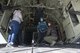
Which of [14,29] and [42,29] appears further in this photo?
[42,29]

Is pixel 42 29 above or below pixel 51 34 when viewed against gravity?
above

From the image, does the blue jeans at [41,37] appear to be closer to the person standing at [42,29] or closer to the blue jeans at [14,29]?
the person standing at [42,29]

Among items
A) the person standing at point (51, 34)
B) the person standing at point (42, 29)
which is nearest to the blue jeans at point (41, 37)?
the person standing at point (42, 29)

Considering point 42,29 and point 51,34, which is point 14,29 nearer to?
point 42,29

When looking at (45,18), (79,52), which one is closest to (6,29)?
(45,18)

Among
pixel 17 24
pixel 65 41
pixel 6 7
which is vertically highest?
pixel 6 7

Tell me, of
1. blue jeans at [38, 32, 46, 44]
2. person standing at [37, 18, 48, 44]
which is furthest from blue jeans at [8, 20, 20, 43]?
blue jeans at [38, 32, 46, 44]

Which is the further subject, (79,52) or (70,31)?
(70,31)

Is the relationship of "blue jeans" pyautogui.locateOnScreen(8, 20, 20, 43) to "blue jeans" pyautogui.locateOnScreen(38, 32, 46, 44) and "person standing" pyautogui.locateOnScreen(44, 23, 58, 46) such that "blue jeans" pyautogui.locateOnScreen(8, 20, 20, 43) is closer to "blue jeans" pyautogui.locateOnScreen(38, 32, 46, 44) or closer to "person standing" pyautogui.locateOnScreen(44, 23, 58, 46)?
"blue jeans" pyautogui.locateOnScreen(38, 32, 46, 44)

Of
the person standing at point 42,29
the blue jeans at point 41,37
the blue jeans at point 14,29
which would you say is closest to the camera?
the blue jeans at point 14,29

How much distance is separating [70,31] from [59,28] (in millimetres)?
895

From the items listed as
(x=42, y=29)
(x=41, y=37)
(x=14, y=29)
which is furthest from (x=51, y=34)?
(x=14, y=29)

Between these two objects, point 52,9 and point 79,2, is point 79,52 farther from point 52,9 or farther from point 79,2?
point 52,9

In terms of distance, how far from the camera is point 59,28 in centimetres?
1152
